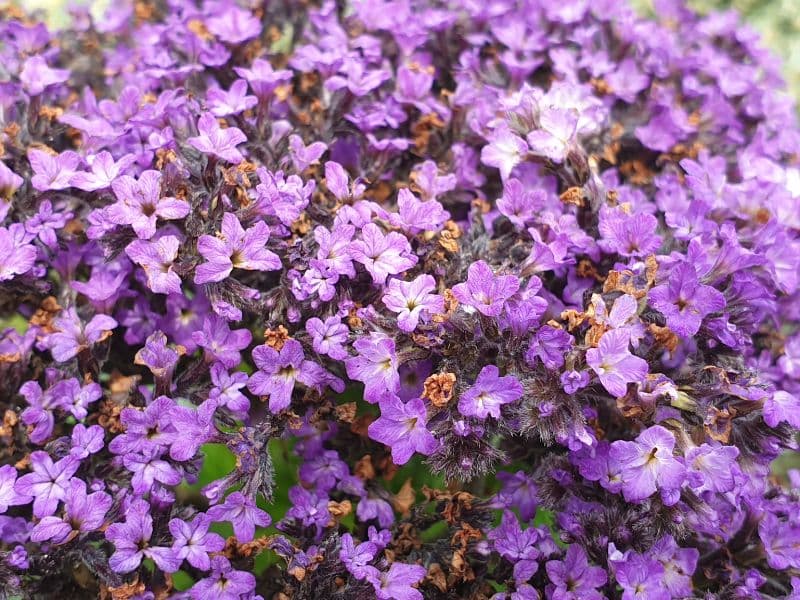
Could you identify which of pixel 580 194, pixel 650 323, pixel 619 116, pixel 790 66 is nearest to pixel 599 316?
pixel 650 323

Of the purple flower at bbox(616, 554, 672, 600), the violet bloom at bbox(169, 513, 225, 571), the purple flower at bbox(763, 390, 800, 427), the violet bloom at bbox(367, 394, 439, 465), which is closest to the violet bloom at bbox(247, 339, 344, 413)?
the violet bloom at bbox(367, 394, 439, 465)

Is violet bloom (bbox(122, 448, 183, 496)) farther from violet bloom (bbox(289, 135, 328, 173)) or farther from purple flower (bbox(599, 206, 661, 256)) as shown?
purple flower (bbox(599, 206, 661, 256))

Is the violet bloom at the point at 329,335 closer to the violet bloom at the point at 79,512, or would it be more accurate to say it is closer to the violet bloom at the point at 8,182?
the violet bloom at the point at 79,512

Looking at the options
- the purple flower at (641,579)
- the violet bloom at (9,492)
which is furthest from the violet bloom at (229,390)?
the purple flower at (641,579)

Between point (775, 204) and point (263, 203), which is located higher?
point (775, 204)

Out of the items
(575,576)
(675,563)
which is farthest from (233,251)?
(675,563)

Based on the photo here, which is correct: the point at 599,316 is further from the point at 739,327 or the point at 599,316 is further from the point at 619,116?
the point at 619,116

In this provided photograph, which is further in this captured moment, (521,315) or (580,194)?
(580,194)
